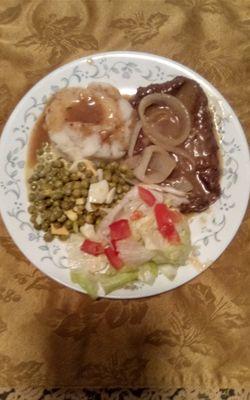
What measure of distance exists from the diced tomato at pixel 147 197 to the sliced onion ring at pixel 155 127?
0.39 metres

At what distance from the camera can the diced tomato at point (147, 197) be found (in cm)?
356

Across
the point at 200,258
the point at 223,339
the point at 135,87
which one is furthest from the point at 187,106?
the point at 223,339

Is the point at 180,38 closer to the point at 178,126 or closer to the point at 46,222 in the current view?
the point at 178,126

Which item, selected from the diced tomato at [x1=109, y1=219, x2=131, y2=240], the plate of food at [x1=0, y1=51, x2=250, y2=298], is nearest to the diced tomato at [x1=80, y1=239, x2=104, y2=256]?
the plate of food at [x1=0, y1=51, x2=250, y2=298]

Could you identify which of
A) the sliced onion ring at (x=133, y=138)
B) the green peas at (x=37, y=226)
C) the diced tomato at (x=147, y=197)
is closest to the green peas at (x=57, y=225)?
the green peas at (x=37, y=226)

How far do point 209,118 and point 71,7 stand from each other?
5.06ft

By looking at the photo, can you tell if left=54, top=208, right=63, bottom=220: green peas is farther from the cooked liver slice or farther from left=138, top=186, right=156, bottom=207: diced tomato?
the cooked liver slice

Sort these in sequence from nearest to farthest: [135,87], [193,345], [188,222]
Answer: [193,345]
[188,222]
[135,87]

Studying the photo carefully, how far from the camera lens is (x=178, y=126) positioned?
12.4 ft

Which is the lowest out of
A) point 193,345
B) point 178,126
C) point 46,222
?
point 193,345

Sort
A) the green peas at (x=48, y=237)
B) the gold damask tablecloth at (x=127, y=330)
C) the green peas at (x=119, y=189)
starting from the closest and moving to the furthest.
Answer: the gold damask tablecloth at (x=127, y=330), the green peas at (x=48, y=237), the green peas at (x=119, y=189)

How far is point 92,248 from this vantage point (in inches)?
137

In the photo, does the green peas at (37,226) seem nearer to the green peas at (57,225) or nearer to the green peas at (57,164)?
the green peas at (57,225)

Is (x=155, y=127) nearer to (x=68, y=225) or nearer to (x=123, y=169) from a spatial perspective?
(x=123, y=169)
